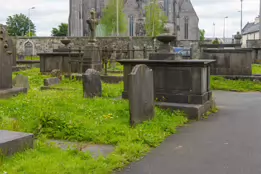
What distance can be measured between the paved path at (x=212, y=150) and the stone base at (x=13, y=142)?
4.52 feet

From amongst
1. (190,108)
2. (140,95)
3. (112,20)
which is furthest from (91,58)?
(112,20)

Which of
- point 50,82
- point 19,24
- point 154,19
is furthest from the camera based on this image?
point 19,24

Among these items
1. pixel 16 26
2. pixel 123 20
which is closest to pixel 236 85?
pixel 123 20

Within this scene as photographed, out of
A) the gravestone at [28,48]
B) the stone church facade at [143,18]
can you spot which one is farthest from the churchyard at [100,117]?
the stone church facade at [143,18]

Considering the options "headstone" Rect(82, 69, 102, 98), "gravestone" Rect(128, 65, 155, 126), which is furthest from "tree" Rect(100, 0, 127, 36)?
"gravestone" Rect(128, 65, 155, 126)

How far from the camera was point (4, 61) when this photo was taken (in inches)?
347

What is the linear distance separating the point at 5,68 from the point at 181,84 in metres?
4.49

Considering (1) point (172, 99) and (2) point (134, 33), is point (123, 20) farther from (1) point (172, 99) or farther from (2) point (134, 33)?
(1) point (172, 99)

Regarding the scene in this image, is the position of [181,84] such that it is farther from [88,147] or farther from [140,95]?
[88,147]

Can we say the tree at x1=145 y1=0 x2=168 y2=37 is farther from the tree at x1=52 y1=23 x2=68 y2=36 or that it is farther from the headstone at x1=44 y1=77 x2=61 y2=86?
the headstone at x1=44 y1=77 x2=61 y2=86

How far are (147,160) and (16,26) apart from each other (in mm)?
81786

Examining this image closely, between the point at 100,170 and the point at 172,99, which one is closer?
the point at 100,170

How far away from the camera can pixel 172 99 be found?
331 inches

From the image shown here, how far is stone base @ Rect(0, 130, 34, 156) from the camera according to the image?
4.24 metres
